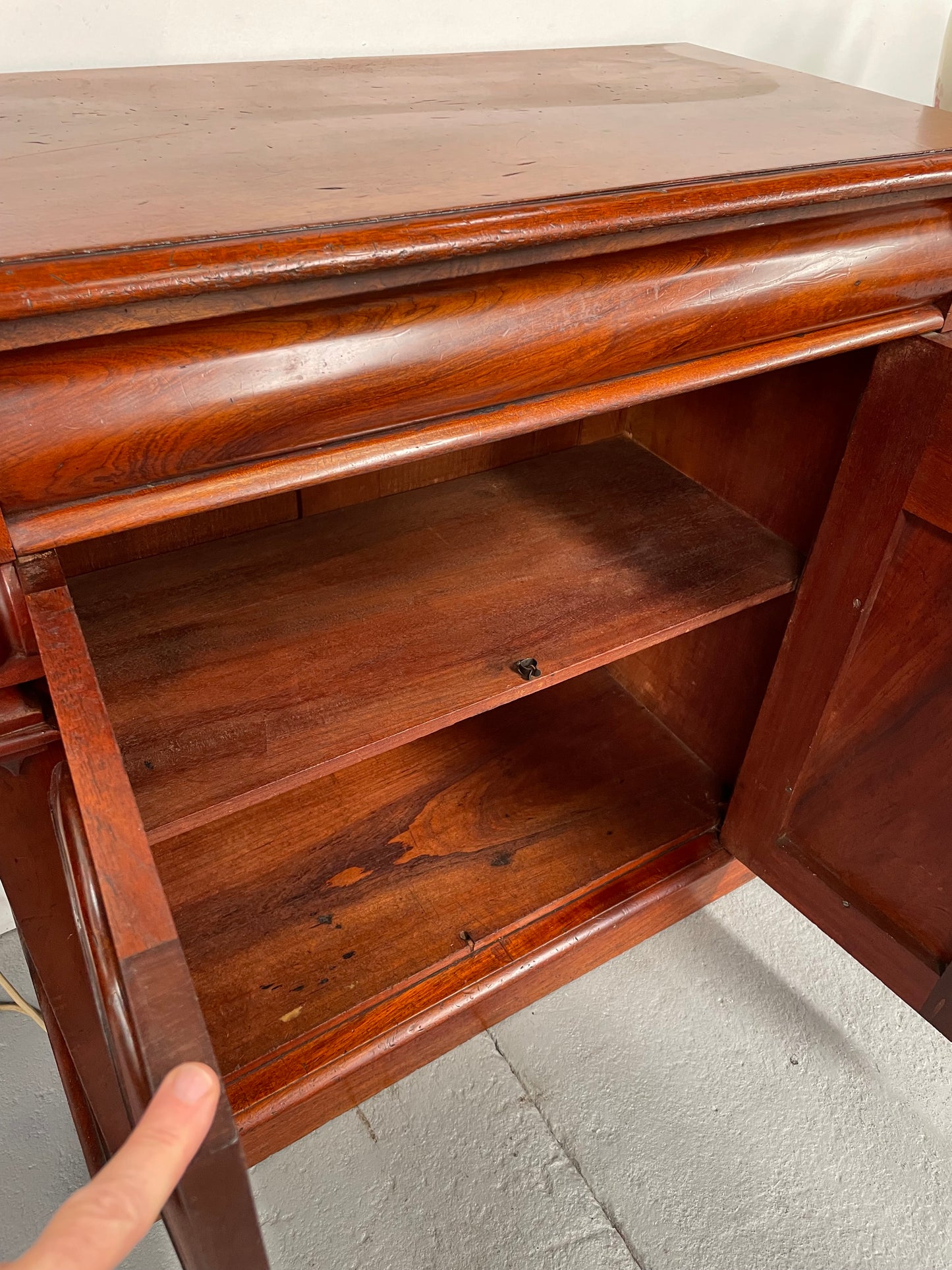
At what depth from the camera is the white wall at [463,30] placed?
86cm

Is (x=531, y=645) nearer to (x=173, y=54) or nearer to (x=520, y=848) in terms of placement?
(x=520, y=848)

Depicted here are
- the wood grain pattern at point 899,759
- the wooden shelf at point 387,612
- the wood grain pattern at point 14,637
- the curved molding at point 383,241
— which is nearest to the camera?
the curved molding at point 383,241

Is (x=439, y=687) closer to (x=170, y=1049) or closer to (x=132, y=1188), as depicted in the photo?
(x=170, y=1049)

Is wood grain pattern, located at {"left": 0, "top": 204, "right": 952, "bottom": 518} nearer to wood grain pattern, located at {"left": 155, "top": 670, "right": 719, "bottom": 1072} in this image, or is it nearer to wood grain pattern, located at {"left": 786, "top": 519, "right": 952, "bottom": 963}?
wood grain pattern, located at {"left": 786, "top": 519, "right": 952, "bottom": 963}

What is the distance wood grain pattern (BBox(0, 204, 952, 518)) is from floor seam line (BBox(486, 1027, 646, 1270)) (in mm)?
816

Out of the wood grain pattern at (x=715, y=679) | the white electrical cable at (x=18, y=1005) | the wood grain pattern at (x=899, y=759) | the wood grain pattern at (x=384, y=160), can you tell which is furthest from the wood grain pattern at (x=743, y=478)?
the white electrical cable at (x=18, y=1005)

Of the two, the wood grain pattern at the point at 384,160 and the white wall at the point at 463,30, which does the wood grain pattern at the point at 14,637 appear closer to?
the wood grain pattern at the point at 384,160

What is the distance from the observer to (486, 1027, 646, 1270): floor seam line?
95 cm

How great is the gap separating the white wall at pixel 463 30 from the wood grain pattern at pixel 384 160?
0.05 meters

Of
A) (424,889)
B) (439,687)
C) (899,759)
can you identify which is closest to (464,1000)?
(424,889)

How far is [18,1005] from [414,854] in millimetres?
518

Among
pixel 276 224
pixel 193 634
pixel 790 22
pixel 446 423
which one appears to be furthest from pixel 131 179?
pixel 790 22

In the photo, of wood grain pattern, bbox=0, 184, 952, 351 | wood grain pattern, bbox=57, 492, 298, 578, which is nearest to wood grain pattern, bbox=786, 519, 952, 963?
wood grain pattern, bbox=0, 184, 952, 351

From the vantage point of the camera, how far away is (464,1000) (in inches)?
41.0
